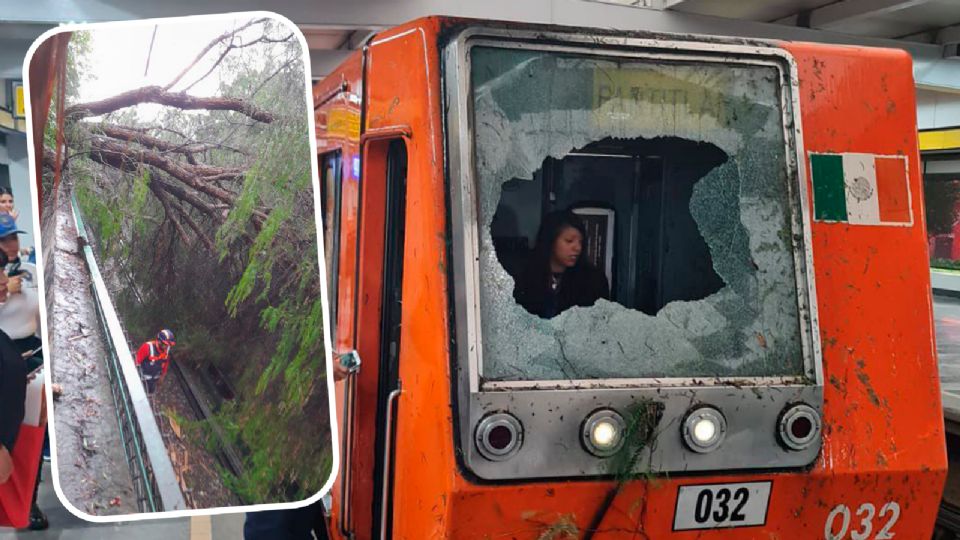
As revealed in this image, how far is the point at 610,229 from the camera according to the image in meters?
2.74

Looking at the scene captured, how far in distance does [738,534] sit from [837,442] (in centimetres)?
38

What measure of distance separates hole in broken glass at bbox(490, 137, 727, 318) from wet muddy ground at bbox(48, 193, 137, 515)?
111 centimetres

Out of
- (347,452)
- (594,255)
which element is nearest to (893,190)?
(594,255)

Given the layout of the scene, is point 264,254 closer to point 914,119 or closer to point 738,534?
point 738,534

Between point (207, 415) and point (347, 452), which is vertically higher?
point (207, 415)

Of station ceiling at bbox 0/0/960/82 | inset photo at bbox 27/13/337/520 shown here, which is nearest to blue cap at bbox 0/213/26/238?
inset photo at bbox 27/13/337/520

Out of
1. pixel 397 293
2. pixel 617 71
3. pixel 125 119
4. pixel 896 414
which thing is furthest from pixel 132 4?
pixel 896 414

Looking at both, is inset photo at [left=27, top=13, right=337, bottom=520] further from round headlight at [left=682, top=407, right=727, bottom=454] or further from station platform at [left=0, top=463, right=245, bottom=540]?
station platform at [left=0, top=463, right=245, bottom=540]

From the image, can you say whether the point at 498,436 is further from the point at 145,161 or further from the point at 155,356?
the point at 145,161

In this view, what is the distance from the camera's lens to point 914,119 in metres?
2.80

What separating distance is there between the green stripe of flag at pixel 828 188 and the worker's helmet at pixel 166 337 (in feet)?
6.24

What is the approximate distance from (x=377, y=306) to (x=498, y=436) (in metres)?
0.81

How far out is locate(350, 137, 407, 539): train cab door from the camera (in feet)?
9.27

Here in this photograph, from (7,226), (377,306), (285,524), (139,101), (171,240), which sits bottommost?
(285,524)
